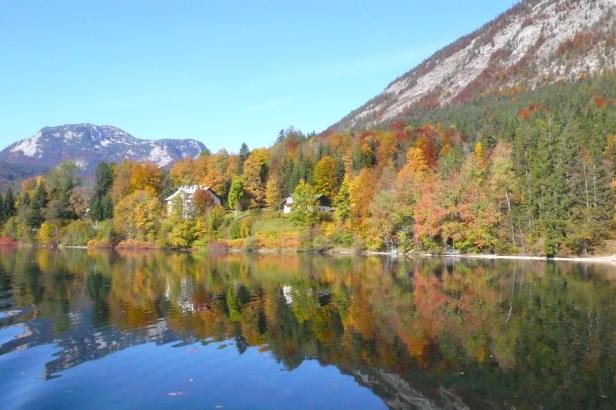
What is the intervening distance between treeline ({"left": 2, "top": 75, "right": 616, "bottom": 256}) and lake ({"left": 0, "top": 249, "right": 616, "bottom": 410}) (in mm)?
27756

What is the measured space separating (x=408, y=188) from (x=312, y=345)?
6313cm

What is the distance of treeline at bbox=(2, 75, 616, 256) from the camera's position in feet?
228

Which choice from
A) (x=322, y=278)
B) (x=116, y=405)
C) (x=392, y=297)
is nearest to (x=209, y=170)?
(x=322, y=278)

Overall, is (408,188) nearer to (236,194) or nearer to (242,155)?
(236,194)

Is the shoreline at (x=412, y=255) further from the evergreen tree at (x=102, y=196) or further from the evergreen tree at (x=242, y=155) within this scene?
the evergreen tree at (x=242, y=155)

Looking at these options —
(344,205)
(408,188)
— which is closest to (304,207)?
(344,205)

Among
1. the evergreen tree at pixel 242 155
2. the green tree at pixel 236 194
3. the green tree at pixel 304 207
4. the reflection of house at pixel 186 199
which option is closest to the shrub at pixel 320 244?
the green tree at pixel 304 207

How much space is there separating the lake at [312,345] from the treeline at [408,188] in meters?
27.8

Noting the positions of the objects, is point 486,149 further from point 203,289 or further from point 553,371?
point 553,371

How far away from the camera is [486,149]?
97375mm

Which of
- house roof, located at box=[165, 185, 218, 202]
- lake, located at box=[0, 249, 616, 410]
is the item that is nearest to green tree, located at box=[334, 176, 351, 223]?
house roof, located at box=[165, 185, 218, 202]

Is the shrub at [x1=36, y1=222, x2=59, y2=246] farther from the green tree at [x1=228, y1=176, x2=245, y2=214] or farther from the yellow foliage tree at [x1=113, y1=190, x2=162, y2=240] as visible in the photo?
the green tree at [x1=228, y1=176, x2=245, y2=214]

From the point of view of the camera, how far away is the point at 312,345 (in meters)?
22.9

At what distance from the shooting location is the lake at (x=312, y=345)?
54.5 ft
